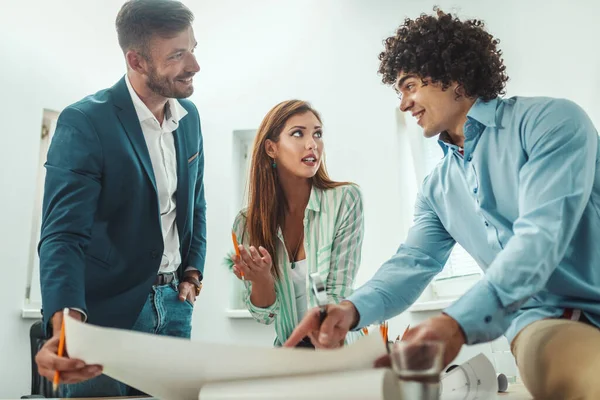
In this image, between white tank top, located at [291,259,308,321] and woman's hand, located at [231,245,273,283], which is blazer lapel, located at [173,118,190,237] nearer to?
woman's hand, located at [231,245,273,283]

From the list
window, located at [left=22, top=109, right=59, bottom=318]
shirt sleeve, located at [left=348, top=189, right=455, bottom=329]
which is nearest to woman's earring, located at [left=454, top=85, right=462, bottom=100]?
shirt sleeve, located at [left=348, top=189, right=455, bottom=329]

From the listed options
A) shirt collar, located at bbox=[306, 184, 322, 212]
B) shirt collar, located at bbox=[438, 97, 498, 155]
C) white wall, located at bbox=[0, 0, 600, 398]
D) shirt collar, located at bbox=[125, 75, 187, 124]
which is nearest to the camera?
shirt collar, located at bbox=[438, 97, 498, 155]

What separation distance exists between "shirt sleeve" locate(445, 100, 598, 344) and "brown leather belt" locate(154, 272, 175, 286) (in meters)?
0.89

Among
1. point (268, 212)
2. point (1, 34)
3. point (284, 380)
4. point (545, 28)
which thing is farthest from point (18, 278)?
point (545, 28)

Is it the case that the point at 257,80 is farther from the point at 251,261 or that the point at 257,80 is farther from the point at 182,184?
the point at 251,261

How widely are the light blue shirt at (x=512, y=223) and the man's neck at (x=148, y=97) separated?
0.76 meters

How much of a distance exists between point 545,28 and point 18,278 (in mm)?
2721

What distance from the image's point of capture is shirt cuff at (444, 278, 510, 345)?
0.68 meters

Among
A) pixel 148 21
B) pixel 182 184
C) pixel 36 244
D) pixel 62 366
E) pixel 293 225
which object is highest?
pixel 148 21

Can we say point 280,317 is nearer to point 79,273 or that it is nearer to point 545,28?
point 79,273

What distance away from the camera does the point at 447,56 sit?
1341 millimetres

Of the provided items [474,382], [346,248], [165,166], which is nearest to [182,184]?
[165,166]

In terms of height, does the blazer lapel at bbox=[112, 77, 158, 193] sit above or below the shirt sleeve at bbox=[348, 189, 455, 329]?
above

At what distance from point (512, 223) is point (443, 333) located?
465 mm
